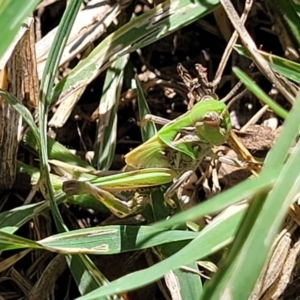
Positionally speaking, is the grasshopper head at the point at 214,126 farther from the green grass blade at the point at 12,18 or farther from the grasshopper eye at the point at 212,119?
the green grass blade at the point at 12,18

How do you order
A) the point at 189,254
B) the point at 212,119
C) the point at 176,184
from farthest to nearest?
the point at 176,184 < the point at 212,119 < the point at 189,254

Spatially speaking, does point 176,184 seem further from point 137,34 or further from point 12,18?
point 12,18

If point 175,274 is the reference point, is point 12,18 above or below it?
above

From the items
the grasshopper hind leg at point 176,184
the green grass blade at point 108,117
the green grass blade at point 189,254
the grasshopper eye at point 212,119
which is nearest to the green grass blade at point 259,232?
the green grass blade at point 189,254

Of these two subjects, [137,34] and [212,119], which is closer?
[212,119]

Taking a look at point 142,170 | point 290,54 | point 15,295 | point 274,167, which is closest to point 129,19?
point 290,54

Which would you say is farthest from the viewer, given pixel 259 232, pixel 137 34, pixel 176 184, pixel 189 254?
pixel 137 34

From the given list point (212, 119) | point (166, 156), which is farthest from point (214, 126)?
point (166, 156)

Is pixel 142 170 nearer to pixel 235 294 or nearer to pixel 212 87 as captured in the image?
pixel 212 87

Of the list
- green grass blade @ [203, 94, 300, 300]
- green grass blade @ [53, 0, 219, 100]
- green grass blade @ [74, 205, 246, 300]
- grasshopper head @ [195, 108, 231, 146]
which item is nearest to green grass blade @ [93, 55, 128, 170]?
green grass blade @ [53, 0, 219, 100]
